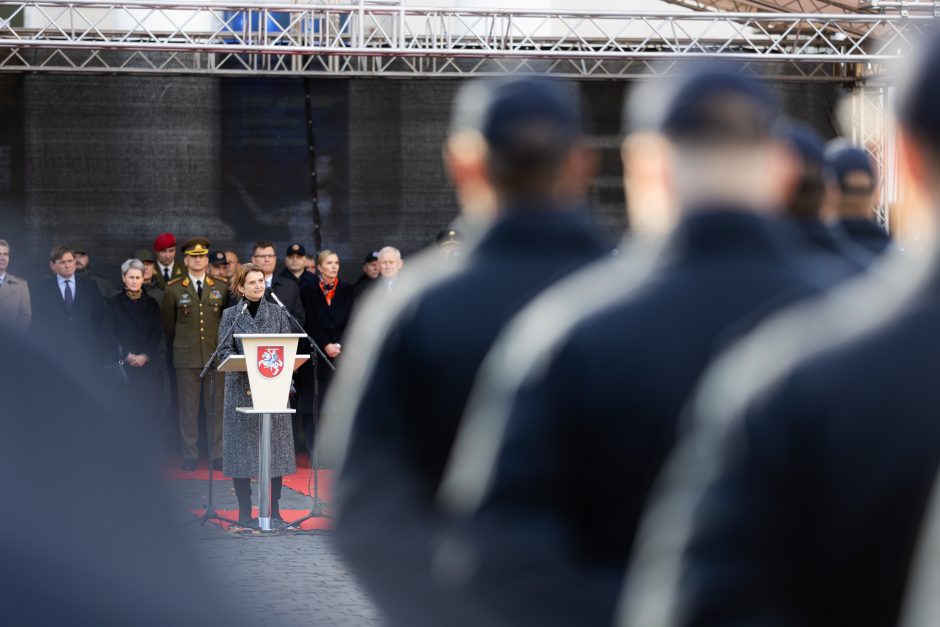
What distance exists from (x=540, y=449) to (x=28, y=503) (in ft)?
3.53

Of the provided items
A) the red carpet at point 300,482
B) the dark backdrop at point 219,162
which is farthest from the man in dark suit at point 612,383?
the dark backdrop at point 219,162

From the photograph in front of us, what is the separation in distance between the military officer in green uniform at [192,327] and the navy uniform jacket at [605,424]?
9.85 m

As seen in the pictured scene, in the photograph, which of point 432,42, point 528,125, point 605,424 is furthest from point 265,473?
point 605,424

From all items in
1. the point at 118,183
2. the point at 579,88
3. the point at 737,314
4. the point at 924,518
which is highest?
the point at 579,88

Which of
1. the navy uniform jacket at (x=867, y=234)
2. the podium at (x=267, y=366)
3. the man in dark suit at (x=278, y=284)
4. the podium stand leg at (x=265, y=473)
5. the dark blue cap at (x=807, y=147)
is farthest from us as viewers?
the man in dark suit at (x=278, y=284)

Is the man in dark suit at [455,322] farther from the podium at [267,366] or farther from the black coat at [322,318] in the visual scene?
the black coat at [322,318]

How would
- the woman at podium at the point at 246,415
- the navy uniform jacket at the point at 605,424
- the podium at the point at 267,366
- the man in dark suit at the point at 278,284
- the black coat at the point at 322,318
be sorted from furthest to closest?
the black coat at the point at 322,318, the man in dark suit at the point at 278,284, the woman at podium at the point at 246,415, the podium at the point at 267,366, the navy uniform jacket at the point at 605,424

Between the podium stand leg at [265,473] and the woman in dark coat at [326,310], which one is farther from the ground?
the woman in dark coat at [326,310]

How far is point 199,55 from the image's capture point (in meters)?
15.4

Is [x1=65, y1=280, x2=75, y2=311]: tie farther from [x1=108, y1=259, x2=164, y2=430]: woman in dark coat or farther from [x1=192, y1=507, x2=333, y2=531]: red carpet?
[x1=192, y1=507, x2=333, y2=531]: red carpet

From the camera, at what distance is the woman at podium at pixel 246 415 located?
8.90 metres

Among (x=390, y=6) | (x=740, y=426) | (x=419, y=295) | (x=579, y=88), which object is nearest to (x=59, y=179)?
(x=390, y=6)

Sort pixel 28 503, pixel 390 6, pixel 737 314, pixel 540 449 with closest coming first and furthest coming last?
pixel 28 503 < pixel 540 449 < pixel 737 314 < pixel 390 6

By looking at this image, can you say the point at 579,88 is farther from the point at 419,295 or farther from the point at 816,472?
the point at 816,472
